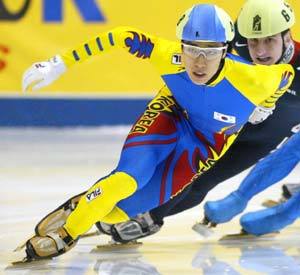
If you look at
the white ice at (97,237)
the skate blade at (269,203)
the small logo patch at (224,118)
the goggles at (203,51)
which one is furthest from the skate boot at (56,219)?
the skate blade at (269,203)

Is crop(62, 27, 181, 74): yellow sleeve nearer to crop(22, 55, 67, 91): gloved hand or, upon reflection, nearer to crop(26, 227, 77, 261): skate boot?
crop(22, 55, 67, 91): gloved hand

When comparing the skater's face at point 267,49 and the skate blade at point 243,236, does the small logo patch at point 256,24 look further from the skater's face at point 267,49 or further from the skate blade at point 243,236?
the skate blade at point 243,236

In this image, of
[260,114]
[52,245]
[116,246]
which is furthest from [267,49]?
[52,245]

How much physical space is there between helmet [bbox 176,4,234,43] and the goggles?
0.11 feet

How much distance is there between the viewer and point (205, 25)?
11.7 ft

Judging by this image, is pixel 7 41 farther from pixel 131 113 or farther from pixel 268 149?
pixel 268 149

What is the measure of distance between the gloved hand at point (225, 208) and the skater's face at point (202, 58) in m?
0.97

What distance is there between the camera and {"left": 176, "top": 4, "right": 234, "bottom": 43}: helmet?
3.57m

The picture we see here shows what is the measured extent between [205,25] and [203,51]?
0.32 feet

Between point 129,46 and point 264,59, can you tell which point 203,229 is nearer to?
point 264,59

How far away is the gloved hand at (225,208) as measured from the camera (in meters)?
4.44

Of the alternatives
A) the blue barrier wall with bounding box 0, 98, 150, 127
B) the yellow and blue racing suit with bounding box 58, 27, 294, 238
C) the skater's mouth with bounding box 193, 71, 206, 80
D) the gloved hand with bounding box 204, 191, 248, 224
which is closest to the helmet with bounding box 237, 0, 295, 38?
the yellow and blue racing suit with bounding box 58, 27, 294, 238

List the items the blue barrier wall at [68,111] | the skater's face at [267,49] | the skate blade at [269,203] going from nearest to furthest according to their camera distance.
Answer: the skater's face at [267,49] → the skate blade at [269,203] → the blue barrier wall at [68,111]

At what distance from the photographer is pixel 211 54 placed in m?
3.60
